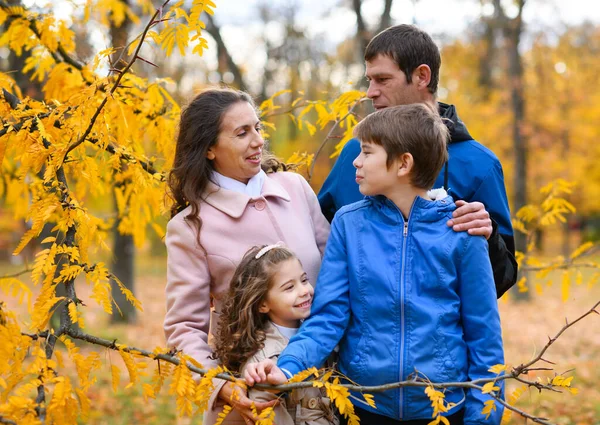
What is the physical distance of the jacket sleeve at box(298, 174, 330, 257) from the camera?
2.95 meters

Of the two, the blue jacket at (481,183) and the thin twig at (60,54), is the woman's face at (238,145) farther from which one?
the thin twig at (60,54)

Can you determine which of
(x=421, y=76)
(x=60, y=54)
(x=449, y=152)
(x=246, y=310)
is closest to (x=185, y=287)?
(x=246, y=310)

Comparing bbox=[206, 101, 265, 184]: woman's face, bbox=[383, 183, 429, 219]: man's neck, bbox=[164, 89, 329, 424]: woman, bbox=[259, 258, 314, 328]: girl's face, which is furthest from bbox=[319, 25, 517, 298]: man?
bbox=[259, 258, 314, 328]: girl's face

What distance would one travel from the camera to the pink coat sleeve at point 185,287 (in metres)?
2.67

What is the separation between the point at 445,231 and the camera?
245cm

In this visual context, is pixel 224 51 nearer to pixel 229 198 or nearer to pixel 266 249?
pixel 229 198

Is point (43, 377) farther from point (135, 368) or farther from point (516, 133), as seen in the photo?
point (516, 133)

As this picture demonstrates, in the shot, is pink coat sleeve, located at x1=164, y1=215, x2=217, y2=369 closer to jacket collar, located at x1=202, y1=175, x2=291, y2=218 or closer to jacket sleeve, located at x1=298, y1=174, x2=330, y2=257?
jacket collar, located at x1=202, y1=175, x2=291, y2=218

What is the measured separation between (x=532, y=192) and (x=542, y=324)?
11413 mm

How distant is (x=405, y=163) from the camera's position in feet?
8.16

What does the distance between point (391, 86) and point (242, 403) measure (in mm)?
1512

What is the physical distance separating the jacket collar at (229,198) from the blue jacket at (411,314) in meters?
0.51

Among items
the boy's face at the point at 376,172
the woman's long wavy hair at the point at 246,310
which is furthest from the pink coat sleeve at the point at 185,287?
the boy's face at the point at 376,172

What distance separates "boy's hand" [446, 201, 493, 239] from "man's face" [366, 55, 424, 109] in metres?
0.70
